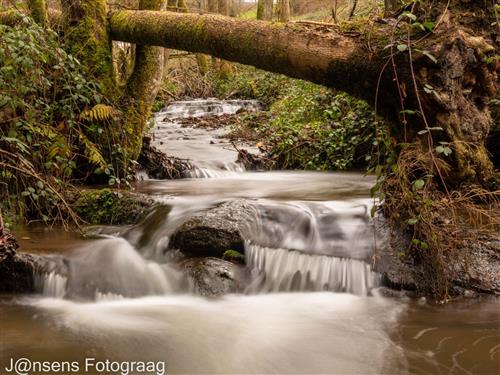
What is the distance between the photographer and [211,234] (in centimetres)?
498

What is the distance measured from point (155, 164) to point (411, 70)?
500 centimetres

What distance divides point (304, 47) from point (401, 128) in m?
1.30

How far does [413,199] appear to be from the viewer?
14.4ft

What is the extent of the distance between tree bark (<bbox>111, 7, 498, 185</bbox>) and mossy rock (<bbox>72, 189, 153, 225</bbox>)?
2.18 metres

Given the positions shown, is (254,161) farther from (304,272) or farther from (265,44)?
(304,272)

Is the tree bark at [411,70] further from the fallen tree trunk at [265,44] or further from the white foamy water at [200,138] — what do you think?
the white foamy water at [200,138]

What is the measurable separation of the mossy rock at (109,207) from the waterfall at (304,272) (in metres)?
1.70

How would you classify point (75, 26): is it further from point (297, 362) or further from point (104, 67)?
point (297, 362)

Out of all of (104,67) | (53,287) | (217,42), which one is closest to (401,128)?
(217,42)

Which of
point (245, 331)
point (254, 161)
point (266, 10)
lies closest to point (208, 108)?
point (266, 10)

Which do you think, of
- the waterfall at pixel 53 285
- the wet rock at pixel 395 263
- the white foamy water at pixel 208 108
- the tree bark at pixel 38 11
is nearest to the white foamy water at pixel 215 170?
the tree bark at pixel 38 11

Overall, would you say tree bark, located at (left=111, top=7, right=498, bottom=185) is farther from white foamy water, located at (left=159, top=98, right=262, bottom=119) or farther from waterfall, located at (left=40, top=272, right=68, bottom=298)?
white foamy water, located at (left=159, top=98, right=262, bottom=119)

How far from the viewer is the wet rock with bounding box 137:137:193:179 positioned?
828 cm

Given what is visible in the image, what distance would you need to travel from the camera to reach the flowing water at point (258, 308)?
3.33m
